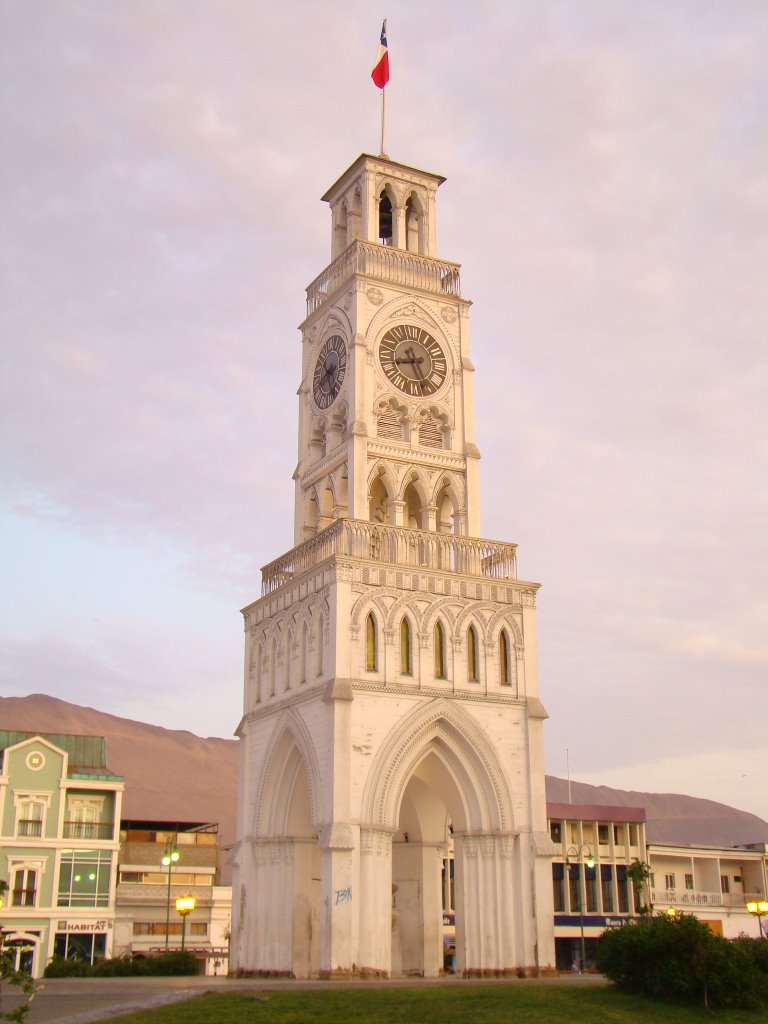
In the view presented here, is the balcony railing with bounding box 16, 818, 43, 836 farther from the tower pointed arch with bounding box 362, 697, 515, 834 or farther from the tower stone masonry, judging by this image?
the tower pointed arch with bounding box 362, 697, 515, 834

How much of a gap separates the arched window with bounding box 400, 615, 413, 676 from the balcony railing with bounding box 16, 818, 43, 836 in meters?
30.1

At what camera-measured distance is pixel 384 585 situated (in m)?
37.0

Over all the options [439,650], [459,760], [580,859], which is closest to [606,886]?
[580,859]

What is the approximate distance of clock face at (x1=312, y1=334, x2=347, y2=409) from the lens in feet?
142

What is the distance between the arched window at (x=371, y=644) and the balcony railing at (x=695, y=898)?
144 ft

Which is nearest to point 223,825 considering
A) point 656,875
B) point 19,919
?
point 656,875

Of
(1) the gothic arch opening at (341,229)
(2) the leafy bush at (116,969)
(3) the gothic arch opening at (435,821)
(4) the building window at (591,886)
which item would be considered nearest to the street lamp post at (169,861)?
(2) the leafy bush at (116,969)

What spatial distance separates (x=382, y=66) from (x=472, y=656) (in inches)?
917

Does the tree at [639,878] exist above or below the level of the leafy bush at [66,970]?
above

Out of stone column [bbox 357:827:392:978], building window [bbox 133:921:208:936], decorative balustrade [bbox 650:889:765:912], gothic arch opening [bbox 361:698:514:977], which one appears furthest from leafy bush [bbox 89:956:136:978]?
decorative balustrade [bbox 650:889:765:912]

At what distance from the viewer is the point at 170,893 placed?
2479 inches

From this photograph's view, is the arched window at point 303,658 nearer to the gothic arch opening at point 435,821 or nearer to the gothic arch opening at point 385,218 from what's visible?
the gothic arch opening at point 435,821

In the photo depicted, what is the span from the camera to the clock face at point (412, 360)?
4272 centimetres

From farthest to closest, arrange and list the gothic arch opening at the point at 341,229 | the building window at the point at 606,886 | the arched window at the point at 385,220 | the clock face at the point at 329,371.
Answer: the building window at the point at 606,886, the arched window at the point at 385,220, the gothic arch opening at the point at 341,229, the clock face at the point at 329,371
